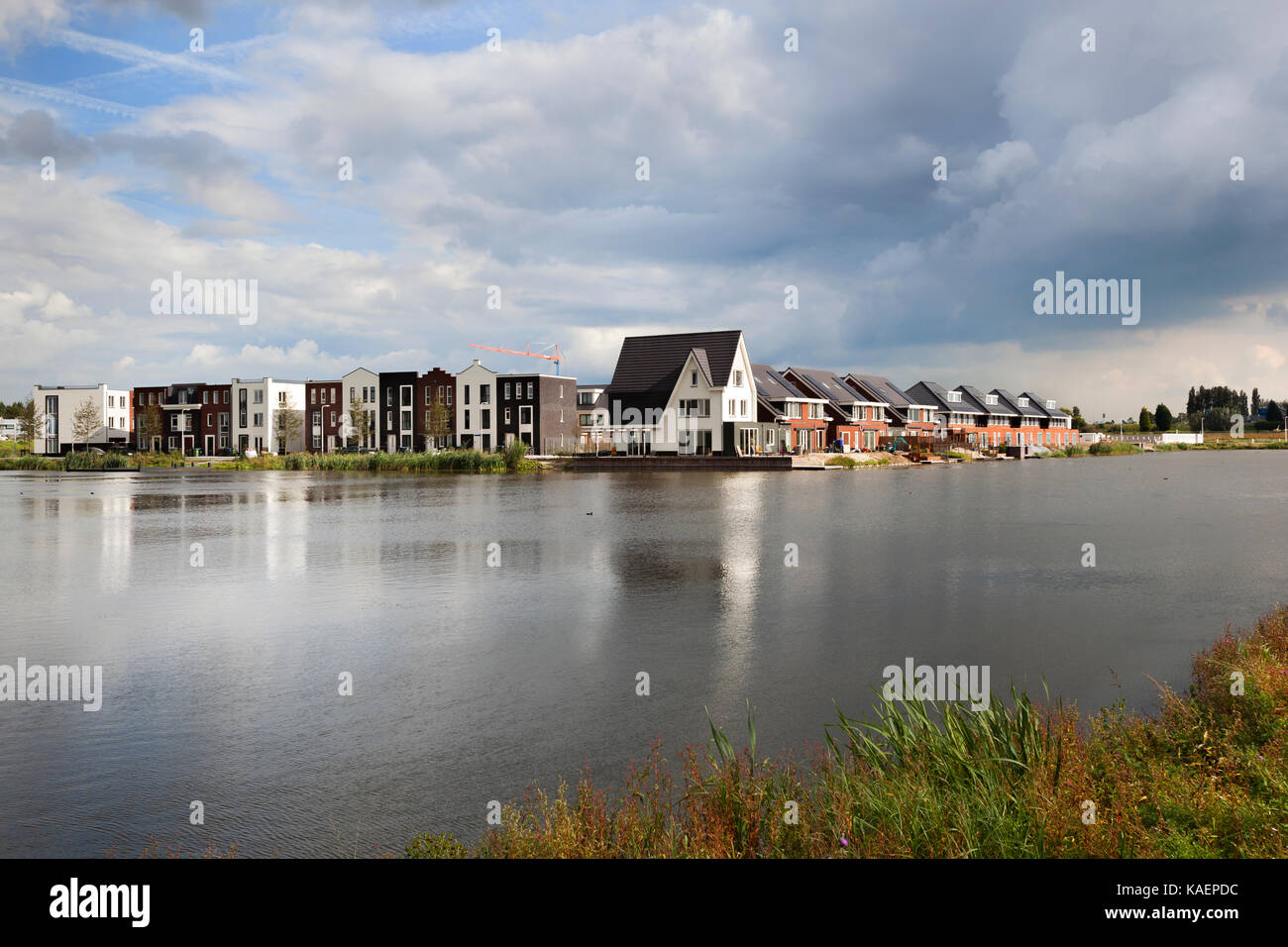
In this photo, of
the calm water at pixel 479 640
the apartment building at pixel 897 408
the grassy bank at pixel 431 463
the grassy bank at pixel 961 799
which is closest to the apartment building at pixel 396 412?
the grassy bank at pixel 431 463

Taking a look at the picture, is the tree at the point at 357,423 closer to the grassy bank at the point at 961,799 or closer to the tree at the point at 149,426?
the tree at the point at 149,426

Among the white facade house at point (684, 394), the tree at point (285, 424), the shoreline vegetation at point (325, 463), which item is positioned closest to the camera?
the shoreline vegetation at point (325, 463)

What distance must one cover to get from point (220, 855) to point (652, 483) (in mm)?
44803

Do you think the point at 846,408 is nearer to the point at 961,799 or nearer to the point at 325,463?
Result: the point at 325,463

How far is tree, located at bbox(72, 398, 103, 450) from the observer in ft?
352

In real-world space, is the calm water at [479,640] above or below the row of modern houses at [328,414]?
below

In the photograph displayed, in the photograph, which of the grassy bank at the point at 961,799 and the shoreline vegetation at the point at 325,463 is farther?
the shoreline vegetation at the point at 325,463

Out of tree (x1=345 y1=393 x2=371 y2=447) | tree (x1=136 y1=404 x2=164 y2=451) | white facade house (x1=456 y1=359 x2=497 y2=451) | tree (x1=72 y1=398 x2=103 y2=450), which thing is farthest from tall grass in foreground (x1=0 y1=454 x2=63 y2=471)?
white facade house (x1=456 y1=359 x2=497 y2=451)

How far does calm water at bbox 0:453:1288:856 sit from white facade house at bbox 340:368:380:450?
229 feet

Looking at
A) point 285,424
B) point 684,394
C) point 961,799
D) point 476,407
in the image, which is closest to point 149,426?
point 285,424

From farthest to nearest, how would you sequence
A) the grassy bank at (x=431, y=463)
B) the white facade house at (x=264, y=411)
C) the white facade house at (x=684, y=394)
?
1. the white facade house at (x=264, y=411)
2. the white facade house at (x=684, y=394)
3. the grassy bank at (x=431, y=463)

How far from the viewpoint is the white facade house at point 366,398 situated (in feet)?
319

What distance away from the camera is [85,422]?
110375 mm
